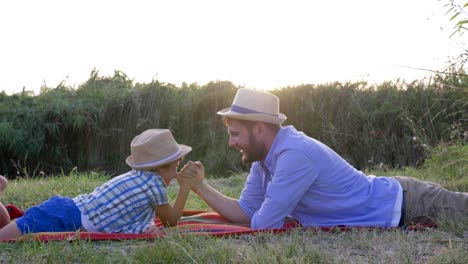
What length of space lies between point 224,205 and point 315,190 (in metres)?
0.76

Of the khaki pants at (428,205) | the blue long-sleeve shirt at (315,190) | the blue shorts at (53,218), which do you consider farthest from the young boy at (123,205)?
the khaki pants at (428,205)

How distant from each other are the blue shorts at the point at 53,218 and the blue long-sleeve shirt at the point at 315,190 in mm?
1126

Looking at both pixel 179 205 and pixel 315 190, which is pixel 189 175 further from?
pixel 315 190

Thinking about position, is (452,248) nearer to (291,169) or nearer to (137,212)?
(291,169)

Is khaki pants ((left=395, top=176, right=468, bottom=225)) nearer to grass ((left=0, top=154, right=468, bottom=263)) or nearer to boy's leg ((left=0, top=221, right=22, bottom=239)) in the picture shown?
grass ((left=0, top=154, right=468, bottom=263))

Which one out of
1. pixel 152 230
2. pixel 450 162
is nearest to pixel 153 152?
pixel 152 230

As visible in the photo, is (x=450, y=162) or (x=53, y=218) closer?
(x=53, y=218)

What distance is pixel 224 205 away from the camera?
188 inches

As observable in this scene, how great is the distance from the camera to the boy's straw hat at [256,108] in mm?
4246

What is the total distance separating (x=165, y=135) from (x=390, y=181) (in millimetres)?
1528

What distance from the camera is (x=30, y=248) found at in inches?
139

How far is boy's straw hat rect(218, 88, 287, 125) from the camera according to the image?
4246 millimetres

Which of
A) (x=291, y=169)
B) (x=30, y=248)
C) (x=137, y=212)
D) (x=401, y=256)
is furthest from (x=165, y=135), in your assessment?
(x=401, y=256)

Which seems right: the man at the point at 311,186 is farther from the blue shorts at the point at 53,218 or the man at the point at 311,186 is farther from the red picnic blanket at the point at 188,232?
the blue shorts at the point at 53,218
